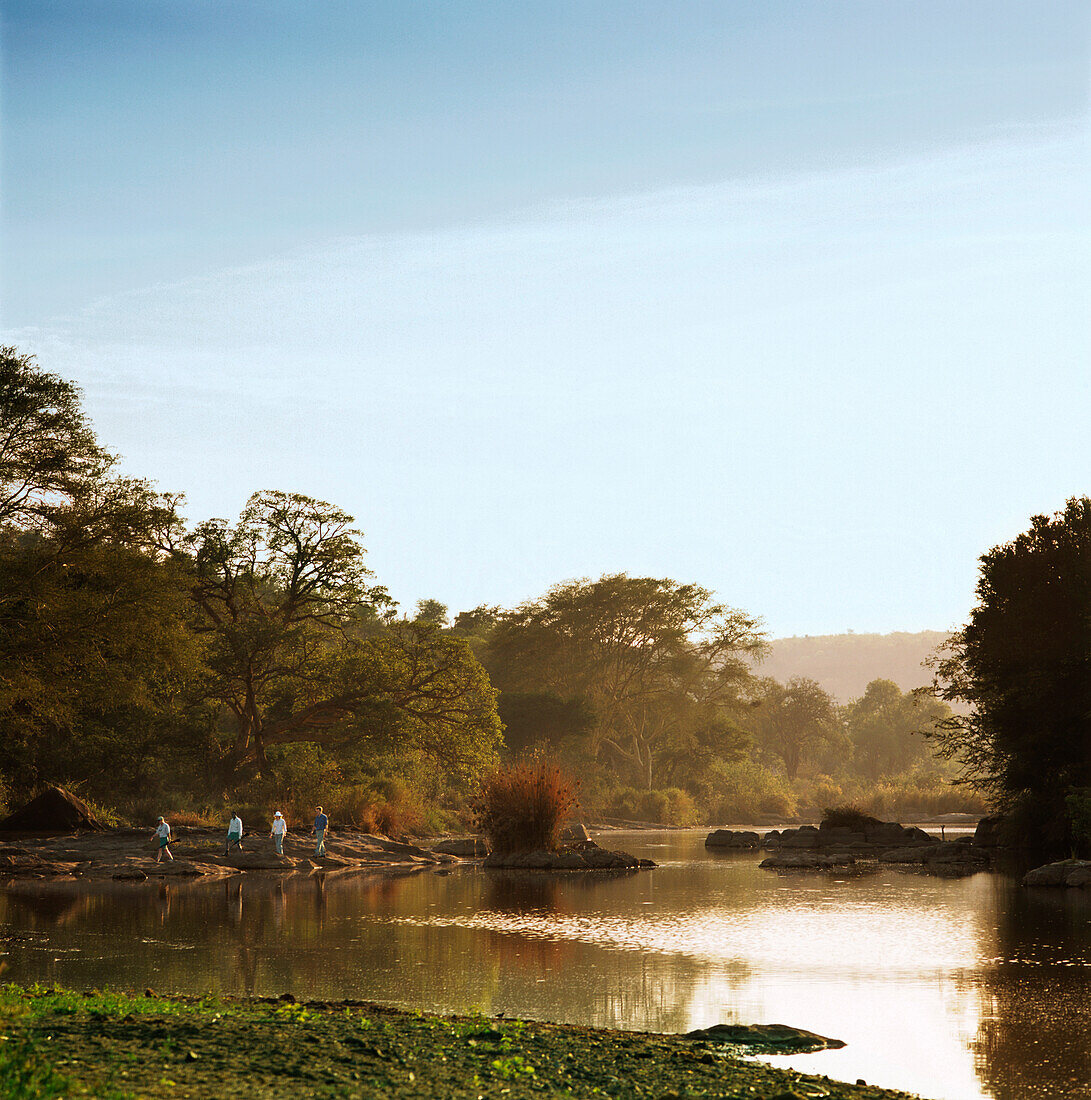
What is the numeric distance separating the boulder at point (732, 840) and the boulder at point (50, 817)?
60.3 ft

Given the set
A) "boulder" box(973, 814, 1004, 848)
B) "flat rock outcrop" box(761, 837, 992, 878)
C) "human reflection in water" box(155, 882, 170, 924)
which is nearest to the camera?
"human reflection in water" box(155, 882, 170, 924)

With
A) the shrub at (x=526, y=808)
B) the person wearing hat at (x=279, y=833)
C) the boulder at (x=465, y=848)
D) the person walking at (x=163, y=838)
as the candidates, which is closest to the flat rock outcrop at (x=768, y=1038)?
the person walking at (x=163, y=838)

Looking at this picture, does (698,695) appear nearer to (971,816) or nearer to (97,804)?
(971,816)

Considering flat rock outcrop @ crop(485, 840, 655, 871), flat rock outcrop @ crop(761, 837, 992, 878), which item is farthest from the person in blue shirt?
flat rock outcrop @ crop(761, 837, 992, 878)

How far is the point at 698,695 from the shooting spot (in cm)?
7144

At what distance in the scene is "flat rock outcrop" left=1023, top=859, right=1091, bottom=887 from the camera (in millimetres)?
21672

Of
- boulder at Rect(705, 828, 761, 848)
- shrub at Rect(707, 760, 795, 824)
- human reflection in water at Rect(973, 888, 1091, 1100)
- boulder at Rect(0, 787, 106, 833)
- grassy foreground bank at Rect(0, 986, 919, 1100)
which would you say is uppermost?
grassy foreground bank at Rect(0, 986, 919, 1100)

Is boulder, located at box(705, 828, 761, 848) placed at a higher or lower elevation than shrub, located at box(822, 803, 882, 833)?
lower

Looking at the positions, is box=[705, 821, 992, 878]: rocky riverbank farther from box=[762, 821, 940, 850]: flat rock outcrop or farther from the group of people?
the group of people

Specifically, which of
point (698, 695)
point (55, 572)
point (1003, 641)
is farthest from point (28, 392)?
point (698, 695)

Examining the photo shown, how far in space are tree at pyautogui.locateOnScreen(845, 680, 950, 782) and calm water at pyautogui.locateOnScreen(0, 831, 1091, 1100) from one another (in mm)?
71457

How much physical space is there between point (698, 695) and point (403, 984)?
61123mm

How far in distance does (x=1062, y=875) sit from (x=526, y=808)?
40.2 ft

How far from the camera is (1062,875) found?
21969 millimetres
